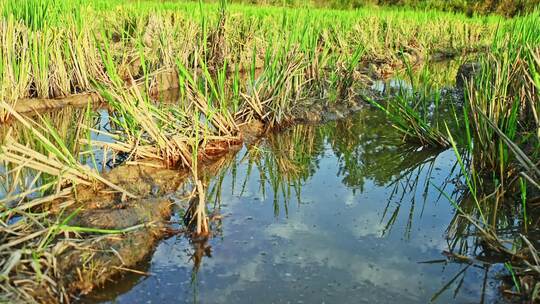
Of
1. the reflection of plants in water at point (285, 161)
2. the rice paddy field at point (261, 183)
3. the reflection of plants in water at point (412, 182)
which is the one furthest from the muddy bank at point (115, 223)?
the reflection of plants in water at point (412, 182)

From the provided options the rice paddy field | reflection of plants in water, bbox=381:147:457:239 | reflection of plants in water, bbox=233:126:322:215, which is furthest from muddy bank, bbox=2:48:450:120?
reflection of plants in water, bbox=233:126:322:215

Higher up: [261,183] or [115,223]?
[115,223]

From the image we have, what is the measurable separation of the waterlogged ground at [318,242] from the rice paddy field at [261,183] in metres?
0.01

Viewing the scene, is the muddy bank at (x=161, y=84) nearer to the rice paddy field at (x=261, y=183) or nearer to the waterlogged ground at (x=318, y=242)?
the rice paddy field at (x=261, y=183)

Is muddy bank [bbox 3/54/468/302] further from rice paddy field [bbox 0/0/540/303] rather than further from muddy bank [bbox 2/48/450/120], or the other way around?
muddy bank [bbox 2/48/450/120]

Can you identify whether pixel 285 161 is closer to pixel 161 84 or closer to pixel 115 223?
pixel 115 223

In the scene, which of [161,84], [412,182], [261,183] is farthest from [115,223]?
[161,84]

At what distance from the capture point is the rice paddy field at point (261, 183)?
270 centimetres

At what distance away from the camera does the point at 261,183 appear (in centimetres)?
419

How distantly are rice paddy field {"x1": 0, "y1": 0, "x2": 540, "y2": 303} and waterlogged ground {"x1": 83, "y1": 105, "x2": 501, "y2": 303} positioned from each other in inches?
0.5

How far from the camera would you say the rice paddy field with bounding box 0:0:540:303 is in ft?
8.87

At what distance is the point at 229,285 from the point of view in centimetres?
274

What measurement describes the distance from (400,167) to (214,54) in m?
4.56

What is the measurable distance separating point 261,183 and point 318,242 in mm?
1088
